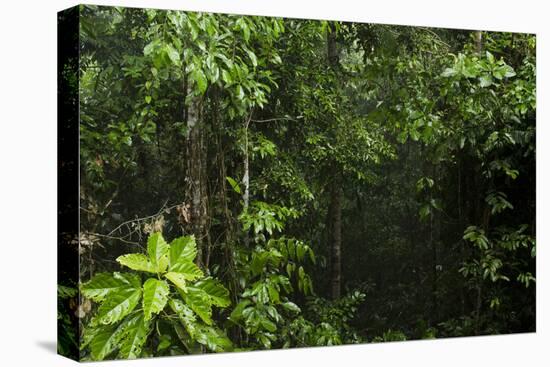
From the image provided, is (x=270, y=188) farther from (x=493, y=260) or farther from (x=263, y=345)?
(x=493, y=260)

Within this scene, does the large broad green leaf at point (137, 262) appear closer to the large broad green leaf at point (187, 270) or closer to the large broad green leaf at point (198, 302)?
the large broad green leaf at point (187, 270)

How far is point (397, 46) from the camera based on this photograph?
716 centimetres

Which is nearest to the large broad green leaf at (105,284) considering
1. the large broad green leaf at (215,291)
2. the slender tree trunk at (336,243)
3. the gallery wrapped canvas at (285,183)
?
the gallery wrapped canvas at (285,183)

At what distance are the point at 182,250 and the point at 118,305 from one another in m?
0.50

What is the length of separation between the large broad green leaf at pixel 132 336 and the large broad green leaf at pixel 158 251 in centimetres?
30

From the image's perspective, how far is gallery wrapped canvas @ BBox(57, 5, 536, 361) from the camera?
6.26 meters

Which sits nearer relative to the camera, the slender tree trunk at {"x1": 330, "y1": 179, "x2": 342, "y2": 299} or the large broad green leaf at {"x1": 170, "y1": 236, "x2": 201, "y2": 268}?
the large broad green leaf at {"x1": 170, "y1": 236, "x2": 201, "y2": 268}

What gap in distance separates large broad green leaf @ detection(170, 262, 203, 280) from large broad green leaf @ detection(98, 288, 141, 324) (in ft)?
0.83

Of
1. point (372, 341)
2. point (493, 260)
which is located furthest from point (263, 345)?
point (493, 260)

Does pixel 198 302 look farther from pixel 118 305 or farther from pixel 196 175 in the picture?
pixel 196 175

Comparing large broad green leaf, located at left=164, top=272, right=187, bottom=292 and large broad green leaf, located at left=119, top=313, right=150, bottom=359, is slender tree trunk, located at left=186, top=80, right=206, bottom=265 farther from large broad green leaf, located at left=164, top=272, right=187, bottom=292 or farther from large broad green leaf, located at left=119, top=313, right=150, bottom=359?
large broad green leaf, located at left=119, top=313, right=150, bottom=359

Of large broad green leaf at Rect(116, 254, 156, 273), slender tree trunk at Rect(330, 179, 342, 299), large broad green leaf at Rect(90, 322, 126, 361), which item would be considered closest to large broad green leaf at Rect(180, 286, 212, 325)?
large broad green leaf at Rect(116, 254, 156, 273)

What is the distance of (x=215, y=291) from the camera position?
6543mm

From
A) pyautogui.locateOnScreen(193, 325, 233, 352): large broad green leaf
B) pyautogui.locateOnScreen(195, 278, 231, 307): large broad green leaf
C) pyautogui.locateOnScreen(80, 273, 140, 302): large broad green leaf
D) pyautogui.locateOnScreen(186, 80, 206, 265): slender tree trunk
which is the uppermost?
pyautogui.locateOnScreen(186, 80, 206, 265): slender tree trunk
